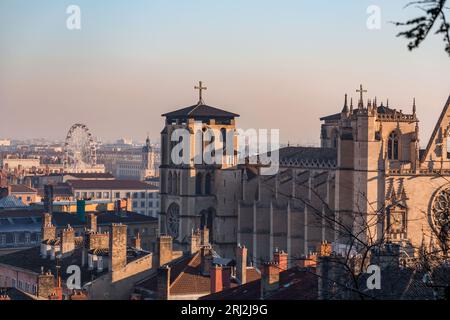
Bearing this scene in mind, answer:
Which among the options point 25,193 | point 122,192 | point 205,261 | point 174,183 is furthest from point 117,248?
point 122,192

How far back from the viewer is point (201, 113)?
264 feet

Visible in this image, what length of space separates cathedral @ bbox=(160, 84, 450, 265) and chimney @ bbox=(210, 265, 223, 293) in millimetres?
10752

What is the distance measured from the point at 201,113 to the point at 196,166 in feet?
11.2

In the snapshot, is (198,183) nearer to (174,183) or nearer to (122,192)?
(174,183)

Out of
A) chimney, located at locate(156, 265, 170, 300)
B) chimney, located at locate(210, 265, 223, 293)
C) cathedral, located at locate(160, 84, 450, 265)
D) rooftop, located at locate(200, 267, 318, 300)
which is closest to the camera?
Answer: rooftop, located at locate(200, 267, 318, 300)

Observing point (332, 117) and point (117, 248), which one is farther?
point (332, 117)

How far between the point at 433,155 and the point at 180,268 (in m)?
23.1

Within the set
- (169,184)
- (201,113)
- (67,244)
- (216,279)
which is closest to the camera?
(216,279)

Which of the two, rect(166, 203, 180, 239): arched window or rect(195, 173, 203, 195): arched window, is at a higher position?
rect(195, 173, 203, 195): arched window

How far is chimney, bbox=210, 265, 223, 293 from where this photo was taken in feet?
146

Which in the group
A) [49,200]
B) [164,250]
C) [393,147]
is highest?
[393,147]

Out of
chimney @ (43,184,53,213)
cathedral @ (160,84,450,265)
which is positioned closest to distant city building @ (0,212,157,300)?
cathedral @ (160,84,450,265)

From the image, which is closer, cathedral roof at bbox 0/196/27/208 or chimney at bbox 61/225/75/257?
chimney at bbox 61/225/75/257

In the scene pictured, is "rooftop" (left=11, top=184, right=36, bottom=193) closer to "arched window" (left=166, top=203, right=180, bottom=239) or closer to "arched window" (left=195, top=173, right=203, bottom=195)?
Answer: "arched window" (left=166, top=203, right=180, bottom=239)
